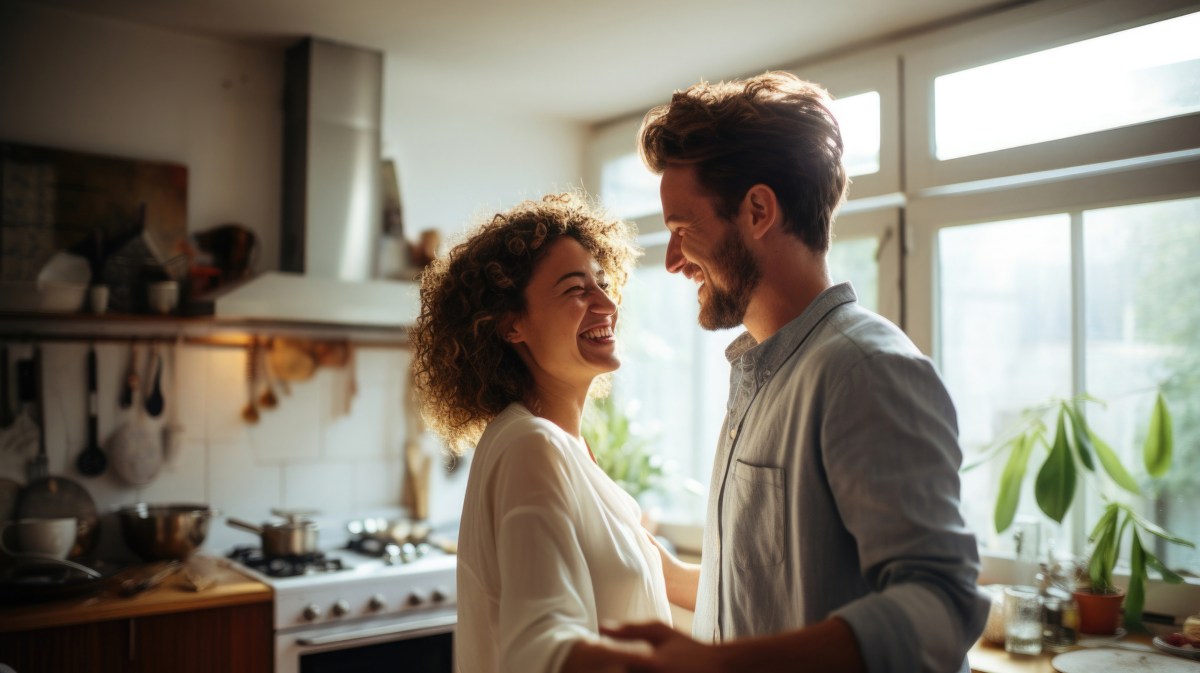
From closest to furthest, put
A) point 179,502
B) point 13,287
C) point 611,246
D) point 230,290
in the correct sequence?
1. point 611,246
2. point 13,287
3. point 230,290
4. point 179,502

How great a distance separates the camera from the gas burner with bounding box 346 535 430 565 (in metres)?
2.98

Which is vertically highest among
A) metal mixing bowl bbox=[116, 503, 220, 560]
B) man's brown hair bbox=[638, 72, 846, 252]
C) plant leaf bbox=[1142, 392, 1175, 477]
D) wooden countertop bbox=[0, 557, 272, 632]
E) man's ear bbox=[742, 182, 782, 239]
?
man's brown hair bbox=[638, 72, 846, 252]

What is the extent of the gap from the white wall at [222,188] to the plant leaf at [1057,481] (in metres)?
1.70

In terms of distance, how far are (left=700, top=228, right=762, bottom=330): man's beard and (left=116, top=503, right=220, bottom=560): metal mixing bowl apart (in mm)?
2024

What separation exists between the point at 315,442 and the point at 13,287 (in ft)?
3.58

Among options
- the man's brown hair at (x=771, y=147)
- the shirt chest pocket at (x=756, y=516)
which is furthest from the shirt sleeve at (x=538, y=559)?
the man's brown hair at (x=771, y=147)

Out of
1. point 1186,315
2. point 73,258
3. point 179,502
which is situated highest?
point 73,258

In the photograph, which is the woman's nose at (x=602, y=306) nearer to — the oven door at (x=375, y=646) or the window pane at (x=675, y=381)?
the oven door at (x=375, y=646)

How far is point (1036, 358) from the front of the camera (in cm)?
265

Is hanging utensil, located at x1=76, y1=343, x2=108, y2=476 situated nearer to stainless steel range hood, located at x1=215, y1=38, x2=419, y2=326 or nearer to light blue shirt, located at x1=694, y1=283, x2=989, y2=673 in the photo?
stainless steel range hood, located at x1=215, y1=38, x2=419, y2=326

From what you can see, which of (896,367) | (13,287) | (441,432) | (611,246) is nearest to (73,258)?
(13,287)

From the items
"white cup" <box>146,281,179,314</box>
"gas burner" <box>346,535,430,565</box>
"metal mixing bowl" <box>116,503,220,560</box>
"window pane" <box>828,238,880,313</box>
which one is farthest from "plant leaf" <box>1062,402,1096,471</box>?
"white cup" <box>146,281,179,314</box>

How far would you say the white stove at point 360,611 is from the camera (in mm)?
2646

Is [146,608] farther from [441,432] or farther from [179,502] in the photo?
[441,432]
